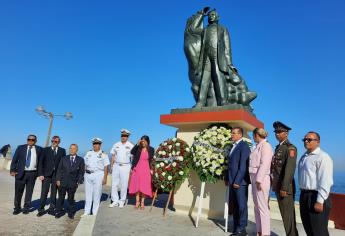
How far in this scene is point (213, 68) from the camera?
6.73m

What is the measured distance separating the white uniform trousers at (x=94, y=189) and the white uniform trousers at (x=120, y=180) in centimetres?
54

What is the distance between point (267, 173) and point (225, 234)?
1184mm

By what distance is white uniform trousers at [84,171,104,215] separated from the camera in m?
6.11

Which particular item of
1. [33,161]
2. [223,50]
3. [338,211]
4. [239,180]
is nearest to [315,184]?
[239,180]

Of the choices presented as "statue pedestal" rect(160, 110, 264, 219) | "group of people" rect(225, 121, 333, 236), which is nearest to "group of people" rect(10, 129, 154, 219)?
"statue pedestal" rect(160, 110, 264, 219)

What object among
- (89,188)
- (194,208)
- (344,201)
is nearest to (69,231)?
(89,188)

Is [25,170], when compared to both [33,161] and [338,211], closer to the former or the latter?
[33,161]

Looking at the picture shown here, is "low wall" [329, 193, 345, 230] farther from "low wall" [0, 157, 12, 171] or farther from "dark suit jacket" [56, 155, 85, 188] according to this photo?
"low wall" [0, 157, 12, 171]

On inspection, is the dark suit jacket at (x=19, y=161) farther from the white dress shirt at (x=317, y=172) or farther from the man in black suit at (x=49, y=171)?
the white dress shirt at (x=317, y=172)

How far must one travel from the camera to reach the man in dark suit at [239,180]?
14.7 feet

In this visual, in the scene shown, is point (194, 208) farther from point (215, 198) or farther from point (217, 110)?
point (217, 110)

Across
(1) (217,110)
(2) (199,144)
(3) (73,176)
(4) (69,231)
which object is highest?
(1) (217,110)

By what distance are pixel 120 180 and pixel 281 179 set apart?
388 centimetres

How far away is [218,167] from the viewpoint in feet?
16.9
